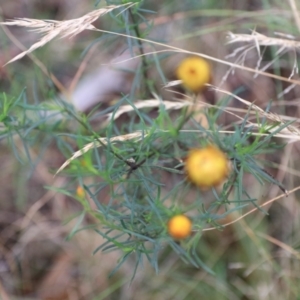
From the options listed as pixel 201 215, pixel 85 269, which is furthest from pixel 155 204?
pixel 85 269

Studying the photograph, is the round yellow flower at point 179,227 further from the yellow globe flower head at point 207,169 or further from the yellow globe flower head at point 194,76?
the yellow globe flower head at point 194,76

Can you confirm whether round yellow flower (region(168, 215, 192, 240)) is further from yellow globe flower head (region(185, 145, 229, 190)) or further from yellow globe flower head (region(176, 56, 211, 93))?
yellow globe flower head (region(176, 56, 211, 93))

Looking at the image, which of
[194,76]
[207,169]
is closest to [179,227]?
[207,169]

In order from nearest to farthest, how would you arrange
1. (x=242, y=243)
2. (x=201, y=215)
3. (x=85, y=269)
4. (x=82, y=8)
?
(x=201, y=215) < (x=242, y=243) < (x=85, y=269) < (x=82, y=8)

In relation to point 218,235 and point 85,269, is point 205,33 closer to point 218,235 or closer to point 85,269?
point 218,235

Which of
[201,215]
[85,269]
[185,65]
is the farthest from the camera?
[85,269]

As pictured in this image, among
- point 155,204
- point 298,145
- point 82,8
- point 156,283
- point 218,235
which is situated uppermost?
point 82,8

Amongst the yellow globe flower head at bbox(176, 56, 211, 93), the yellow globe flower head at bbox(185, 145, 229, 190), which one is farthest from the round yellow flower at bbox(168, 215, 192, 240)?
the yellow globe flower head at bbox(176, 56, 211, 93)

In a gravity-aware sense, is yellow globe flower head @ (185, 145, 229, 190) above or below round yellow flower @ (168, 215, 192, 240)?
above

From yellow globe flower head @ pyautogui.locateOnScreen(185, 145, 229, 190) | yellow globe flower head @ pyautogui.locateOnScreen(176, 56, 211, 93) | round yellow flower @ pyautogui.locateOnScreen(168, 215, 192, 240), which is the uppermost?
yellow globe flower head @ pyautogui.locateOnScreen(176, 56, 211, 93)

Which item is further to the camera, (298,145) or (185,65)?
(298,145)

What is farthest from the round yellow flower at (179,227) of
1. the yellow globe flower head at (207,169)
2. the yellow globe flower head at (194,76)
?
the yellow globe flower head at (194,76)
